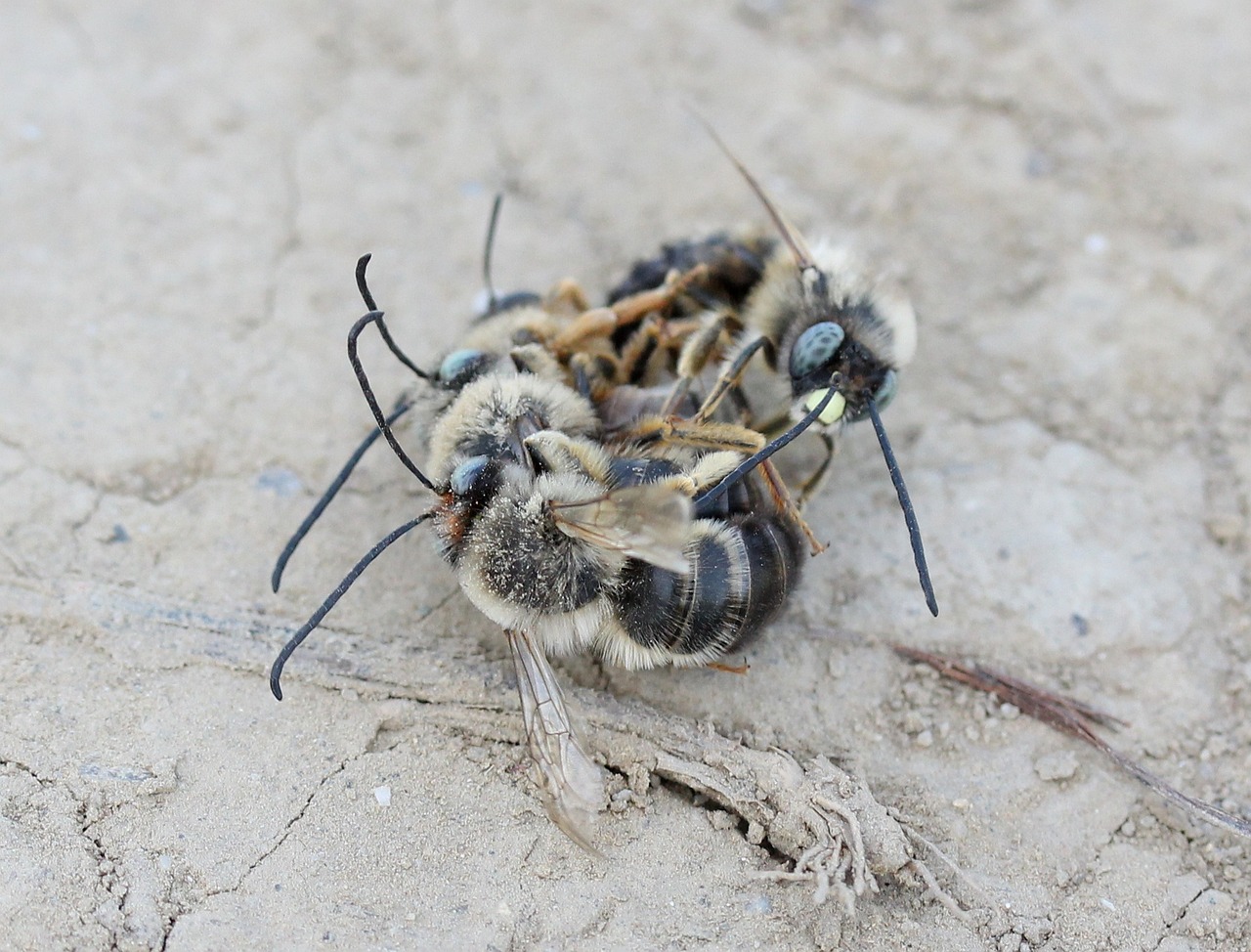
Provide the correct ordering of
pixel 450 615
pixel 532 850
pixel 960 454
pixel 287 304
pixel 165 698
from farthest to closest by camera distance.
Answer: pixel 287 304 → pixel 960 454 → pixel 450 615 → pixel 165 698 → pixel 532 850

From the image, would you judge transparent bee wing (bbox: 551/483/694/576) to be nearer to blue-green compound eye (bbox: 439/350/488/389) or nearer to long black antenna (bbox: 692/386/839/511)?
long black antenna (bbox: 692/386/839/511)

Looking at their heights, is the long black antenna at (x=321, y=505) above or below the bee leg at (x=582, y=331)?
below

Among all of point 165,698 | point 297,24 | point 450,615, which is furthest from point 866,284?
point 297,24

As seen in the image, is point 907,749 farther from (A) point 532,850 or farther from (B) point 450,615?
(B) point 450,615

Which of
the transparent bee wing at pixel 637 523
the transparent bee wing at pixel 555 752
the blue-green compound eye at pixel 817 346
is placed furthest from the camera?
the blue-green compound eye at pixel 817 346

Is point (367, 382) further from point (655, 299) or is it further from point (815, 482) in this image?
point (815, 482)

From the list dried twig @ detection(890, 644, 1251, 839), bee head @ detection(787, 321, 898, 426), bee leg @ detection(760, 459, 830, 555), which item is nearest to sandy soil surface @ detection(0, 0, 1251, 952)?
dried twig @ detection(890, 644, 1251, 839)

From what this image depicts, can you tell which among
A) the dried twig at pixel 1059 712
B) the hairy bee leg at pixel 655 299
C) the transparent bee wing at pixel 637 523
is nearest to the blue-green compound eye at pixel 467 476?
the transparent bee wing at pixel 637 523

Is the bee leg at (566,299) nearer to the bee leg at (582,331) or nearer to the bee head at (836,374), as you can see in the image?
the bee leg at (582,331)
